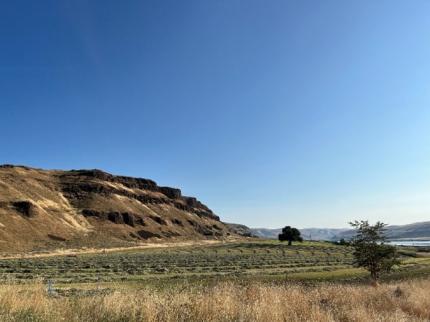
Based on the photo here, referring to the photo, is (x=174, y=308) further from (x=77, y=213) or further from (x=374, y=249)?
(x=77, y=213)

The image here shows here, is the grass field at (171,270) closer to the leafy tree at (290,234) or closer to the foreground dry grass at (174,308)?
the foreground dry grass at (174,308)

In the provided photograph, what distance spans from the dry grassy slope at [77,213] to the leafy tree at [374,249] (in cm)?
7029

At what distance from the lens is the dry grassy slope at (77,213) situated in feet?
325

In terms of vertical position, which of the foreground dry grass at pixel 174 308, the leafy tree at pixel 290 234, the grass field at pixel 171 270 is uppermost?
the leafy tree at pixel 290 234

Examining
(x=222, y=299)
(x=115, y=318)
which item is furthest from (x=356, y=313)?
(x=115, y=318)

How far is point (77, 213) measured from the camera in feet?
437

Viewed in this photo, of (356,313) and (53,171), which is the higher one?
(53,171)

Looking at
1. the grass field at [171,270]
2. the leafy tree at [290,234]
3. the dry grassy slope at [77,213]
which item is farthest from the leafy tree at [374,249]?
the leafy tree at [290,234]

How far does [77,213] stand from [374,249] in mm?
116155

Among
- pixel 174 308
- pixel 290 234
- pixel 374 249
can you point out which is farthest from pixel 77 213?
pixel 174 308

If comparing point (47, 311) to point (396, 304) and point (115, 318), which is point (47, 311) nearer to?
point (115, 318)

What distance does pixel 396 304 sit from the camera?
13477 millimetres

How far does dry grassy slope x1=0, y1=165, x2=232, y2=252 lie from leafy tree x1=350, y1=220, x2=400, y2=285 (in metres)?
70.3

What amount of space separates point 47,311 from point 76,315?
749 mm
